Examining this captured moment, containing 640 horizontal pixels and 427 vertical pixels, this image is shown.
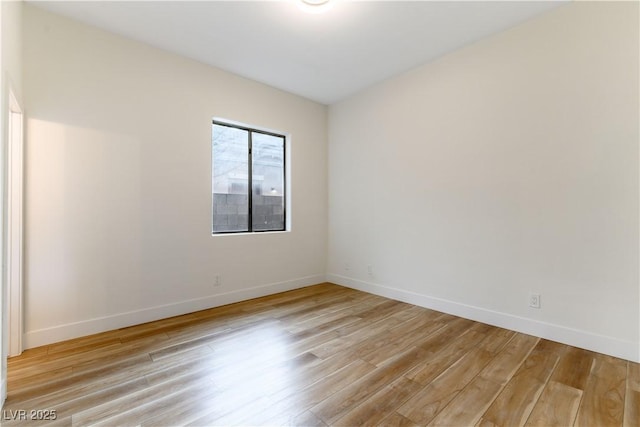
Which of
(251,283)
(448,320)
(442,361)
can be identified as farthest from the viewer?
(251,283)

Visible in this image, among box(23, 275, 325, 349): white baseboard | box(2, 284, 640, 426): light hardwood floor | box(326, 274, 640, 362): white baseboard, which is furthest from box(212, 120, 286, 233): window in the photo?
box(326, 274, 640, 362): white baseboard

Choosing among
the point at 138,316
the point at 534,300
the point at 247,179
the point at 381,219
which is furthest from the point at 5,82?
the point at 534,300

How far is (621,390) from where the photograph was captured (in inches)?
71.1

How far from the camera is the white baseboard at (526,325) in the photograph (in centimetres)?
220

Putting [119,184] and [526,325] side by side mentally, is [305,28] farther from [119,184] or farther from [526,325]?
[526,325]

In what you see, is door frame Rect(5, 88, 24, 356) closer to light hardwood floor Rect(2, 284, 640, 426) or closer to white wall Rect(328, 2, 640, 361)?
light hardwood floor Rect(2, 284, 640, 426)

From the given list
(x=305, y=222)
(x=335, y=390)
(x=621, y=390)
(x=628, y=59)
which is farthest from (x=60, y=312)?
(x=628, y=59)

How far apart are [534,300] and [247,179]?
349cm

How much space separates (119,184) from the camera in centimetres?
276

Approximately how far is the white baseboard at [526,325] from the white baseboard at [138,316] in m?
1.64

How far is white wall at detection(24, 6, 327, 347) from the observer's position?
7.91 ft

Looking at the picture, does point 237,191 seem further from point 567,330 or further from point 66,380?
point 567,330

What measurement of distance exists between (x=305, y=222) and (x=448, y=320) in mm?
2323

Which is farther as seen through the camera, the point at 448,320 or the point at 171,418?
the point at 448,320
